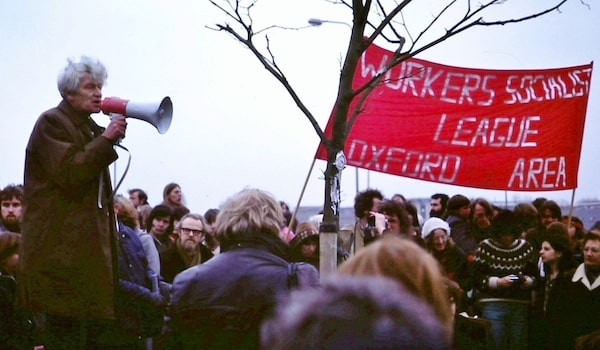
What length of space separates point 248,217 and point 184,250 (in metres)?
4.92

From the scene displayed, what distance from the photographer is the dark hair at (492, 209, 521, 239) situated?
11148 millimetres

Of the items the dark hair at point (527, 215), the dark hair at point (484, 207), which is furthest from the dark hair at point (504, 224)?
the dark hair at point (484, 207)

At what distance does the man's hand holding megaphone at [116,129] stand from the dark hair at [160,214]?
214 inches

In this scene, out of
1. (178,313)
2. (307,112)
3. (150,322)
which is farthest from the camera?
(307,112)

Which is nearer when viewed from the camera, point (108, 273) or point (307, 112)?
point (108, 273)

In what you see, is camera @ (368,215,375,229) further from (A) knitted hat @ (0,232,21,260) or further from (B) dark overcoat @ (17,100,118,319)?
(B) dark overcoat @ (17,100,118,319)

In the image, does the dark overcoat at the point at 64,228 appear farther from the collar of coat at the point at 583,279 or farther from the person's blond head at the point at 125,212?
the collar of coat at the point at 583,279

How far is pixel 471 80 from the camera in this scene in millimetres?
13656

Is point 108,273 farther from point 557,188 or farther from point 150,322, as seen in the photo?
point 557,188

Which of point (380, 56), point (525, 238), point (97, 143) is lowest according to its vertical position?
point (525, 238)

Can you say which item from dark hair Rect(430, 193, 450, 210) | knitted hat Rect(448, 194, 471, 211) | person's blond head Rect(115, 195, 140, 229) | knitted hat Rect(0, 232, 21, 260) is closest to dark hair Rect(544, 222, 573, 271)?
knitted hat Rect(448, 194, 471, 211)

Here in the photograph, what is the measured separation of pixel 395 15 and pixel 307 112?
4.06 feet

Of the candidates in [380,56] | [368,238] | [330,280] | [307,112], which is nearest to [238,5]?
[307,112]

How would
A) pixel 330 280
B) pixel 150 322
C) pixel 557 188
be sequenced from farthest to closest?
pixel 557 188 < pixel 150 322 < pixel 330 280
